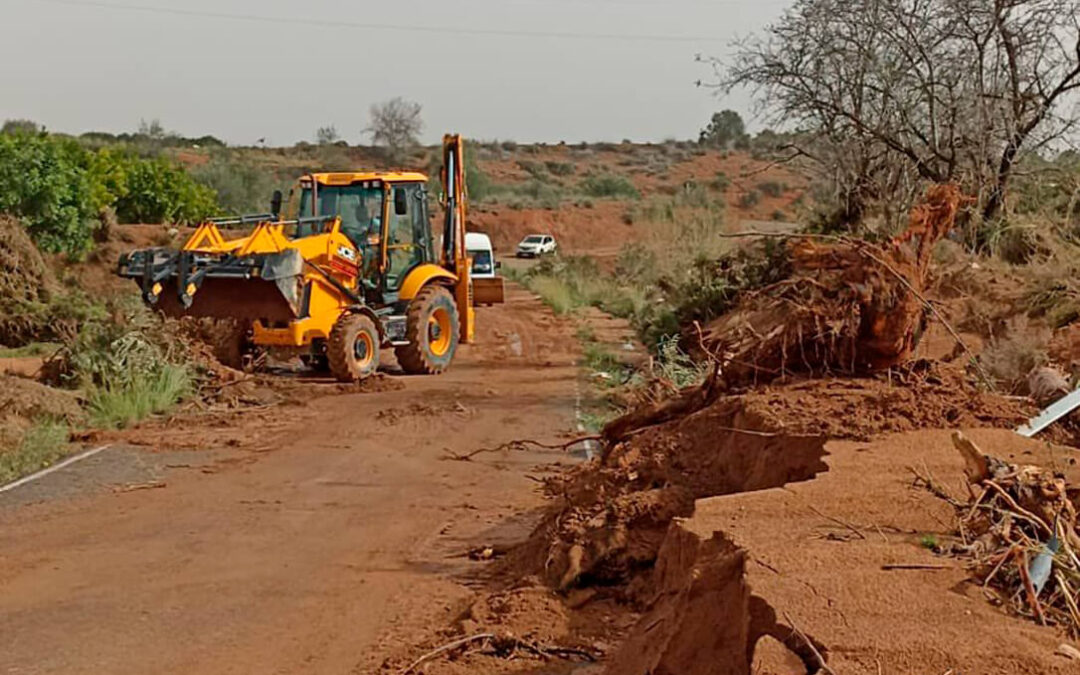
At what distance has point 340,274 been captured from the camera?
18172 millimetres

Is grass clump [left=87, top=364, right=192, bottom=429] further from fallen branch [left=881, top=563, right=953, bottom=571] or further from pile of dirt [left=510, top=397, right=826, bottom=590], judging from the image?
fallen branch [left=881, top=563, right=953, bottom=571]

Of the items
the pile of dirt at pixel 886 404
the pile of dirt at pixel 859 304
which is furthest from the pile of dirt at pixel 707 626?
the pile of dirt at pixel 859 304

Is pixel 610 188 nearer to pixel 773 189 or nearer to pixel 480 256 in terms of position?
pixel 773 189

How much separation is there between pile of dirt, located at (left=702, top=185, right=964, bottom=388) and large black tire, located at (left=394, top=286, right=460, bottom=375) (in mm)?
10557

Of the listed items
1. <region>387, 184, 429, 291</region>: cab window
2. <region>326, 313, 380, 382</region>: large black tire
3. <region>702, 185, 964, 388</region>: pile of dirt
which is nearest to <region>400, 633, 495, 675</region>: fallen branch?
<region>702, 185, 964, 388</region>: pile of dirt

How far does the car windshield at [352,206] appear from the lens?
19.4m

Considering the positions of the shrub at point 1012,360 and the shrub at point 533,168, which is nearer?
the shrub at point 1012,360

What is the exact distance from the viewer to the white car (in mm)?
58656

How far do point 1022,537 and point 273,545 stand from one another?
20.5 ft

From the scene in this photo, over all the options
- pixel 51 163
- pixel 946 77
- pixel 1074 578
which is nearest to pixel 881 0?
pixel 946 77

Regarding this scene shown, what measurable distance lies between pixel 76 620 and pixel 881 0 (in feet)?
45.4

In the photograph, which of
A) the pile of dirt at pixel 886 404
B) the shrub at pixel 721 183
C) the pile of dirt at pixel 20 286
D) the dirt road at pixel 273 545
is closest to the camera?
the dirt road at pixel 273 545

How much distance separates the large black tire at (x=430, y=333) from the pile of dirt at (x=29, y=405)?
5.54m

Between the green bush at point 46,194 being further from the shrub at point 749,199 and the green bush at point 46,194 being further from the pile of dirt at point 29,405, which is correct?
the shrub at point 749,199
